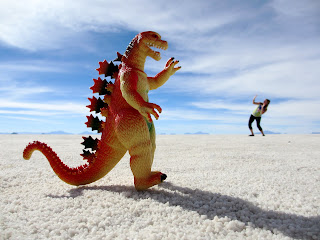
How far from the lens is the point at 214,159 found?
164 inches

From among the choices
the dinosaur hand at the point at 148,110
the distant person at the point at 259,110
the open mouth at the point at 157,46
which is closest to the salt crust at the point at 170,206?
the dinosaur hand at the point at 148,110

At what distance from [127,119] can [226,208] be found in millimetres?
1051

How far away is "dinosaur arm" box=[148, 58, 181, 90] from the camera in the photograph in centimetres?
264

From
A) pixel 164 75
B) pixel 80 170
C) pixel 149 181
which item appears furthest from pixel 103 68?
pixel 149 181

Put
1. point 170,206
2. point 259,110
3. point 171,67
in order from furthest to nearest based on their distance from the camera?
point 259,110 → point 171,67 → point 170,206

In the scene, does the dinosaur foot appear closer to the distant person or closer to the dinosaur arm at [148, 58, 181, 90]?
the dinosaur arm at [148, 58, 181, 90]

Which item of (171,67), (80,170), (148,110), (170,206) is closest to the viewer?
(170,206)

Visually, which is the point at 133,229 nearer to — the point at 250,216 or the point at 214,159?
the point at 250,216

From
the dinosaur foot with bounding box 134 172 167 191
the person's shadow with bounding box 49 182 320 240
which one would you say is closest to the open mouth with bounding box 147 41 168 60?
the dinosaur foot with bounding box 134 172 167 191

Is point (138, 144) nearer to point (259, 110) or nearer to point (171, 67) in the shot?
point (171, 67)

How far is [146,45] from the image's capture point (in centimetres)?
240

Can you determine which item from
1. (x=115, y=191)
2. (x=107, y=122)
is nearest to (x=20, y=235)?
(x=115, y=191)

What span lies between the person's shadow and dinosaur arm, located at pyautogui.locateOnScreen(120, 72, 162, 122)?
68 centimetres

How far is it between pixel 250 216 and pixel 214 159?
92.4 inches
